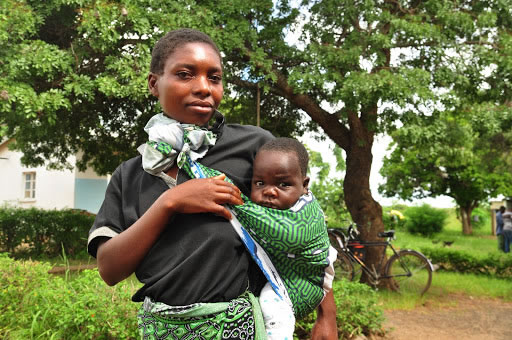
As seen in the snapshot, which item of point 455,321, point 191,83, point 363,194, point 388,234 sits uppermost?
point 191,83

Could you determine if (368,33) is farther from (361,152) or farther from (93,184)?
(93,184)

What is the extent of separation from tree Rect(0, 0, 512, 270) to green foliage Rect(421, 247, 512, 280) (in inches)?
182

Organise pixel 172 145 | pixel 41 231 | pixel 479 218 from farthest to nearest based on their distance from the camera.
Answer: pixel 479 218
pixel 41 231
pixel 172 145

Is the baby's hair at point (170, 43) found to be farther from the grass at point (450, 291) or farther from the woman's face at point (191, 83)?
the grass at point (450, 291)

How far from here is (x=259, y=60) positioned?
801 cm

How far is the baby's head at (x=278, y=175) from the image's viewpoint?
1472 millimetres

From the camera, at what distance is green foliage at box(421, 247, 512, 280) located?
11.8 metres

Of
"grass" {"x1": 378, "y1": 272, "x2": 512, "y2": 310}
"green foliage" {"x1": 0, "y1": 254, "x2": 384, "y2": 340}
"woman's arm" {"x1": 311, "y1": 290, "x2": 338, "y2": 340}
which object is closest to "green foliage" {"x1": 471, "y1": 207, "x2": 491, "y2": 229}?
"grass" {"x1": 378, "y1": 272, "x2": 512, "y2": 310}

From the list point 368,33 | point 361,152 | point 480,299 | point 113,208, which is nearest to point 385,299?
point 480,299

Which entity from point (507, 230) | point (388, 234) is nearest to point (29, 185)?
point (388, 234)

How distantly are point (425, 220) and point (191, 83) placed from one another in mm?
32165

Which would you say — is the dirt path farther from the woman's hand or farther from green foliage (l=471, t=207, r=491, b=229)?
green foliage (l=471, t=207, r=491, b=229)

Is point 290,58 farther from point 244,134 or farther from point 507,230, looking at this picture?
point 507,230

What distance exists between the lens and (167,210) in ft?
4.29
